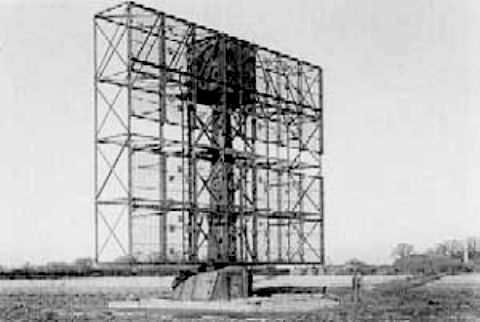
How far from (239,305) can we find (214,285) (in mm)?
1670

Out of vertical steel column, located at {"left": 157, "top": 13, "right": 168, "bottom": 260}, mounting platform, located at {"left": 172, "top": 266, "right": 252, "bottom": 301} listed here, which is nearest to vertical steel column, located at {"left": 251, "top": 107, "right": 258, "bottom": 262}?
mounting platform, located at {"left": 172, "top": 266, "right": 252, "bottom": 301}

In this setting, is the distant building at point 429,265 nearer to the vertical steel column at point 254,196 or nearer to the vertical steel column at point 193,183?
the vertical steel column at point 254,196

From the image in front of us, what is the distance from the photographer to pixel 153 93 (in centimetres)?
2589

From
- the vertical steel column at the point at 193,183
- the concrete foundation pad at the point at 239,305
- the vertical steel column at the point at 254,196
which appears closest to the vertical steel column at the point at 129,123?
the concrete foundation pad at the point at 239,305

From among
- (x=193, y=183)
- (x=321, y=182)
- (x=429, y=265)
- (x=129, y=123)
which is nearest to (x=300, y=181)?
(x=321, y=182)

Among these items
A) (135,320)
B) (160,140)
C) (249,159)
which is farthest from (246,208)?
(135,320)

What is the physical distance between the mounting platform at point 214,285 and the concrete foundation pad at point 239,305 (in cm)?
55

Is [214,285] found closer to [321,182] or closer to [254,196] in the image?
[254,196]

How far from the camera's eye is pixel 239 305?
25.1m

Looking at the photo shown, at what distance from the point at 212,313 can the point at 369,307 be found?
4.65 meters

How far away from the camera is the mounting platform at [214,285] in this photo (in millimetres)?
26547

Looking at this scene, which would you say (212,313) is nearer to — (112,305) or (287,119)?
(112,305)

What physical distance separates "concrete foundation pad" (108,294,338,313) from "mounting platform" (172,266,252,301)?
0.55 metres

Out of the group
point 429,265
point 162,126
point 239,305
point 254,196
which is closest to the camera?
point 239,305
